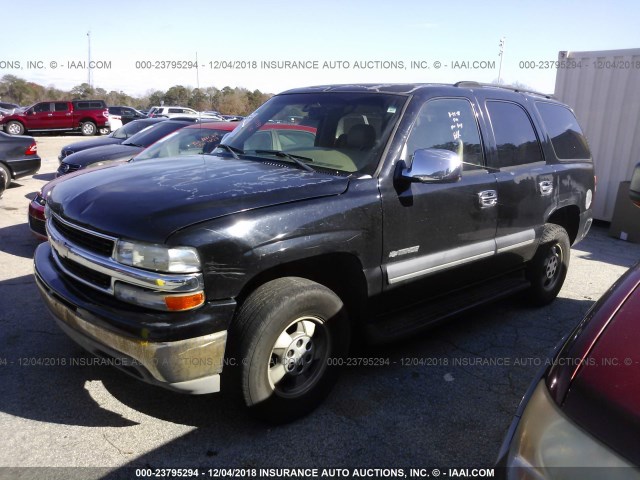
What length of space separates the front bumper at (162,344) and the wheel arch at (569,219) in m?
3.62

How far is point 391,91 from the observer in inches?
143

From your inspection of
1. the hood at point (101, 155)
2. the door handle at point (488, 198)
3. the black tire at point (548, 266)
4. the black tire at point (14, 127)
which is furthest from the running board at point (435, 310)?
the black tire at point (14, 127)

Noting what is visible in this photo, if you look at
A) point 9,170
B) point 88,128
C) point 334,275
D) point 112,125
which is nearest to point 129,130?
point 9,170

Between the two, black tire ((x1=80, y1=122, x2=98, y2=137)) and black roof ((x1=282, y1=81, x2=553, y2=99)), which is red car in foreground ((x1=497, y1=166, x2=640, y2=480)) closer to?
black roof ((x1=282, y1=81, x2=553, y2=99))

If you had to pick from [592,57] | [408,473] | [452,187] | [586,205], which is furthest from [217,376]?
[592,57]

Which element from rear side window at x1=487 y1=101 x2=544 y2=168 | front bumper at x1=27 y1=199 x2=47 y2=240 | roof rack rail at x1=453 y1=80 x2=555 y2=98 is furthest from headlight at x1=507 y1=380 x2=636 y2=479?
front bumper at x1=27 y1=199 x2=47 y2=240

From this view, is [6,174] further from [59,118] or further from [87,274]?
[59,118]

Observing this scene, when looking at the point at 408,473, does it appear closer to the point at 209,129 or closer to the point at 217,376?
the point at 217,376

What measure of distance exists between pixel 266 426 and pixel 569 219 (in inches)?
149

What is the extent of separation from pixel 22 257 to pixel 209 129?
311 cm

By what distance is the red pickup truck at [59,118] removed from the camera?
26.0 meters

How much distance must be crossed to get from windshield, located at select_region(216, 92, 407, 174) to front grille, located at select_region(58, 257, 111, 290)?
1465mm

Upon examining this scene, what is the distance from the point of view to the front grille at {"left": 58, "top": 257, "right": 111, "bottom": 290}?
2655 mm

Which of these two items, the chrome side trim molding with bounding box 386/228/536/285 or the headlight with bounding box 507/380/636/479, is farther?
the chrome side trim molding with bounding box 386/228/536/285
